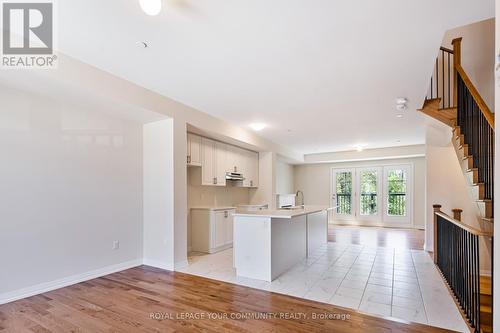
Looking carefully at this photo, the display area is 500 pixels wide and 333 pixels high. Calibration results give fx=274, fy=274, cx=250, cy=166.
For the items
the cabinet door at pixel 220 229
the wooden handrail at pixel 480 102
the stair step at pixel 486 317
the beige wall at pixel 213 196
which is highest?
the wooden handrail at pixel 480 102

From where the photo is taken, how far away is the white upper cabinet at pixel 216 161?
506 centimetres

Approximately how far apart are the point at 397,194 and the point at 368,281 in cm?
607

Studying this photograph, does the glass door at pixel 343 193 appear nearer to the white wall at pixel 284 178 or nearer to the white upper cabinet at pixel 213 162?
the white wall at pixel 284 178

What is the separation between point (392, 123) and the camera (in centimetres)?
541

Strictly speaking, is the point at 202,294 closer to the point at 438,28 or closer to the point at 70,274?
the point at 70,274

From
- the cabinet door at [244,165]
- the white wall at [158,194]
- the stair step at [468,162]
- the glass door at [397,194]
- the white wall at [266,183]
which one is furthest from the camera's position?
the glass door at [397,194]

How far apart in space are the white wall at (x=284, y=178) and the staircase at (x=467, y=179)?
5.25 meters

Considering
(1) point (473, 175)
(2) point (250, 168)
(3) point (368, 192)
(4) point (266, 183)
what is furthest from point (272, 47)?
(3) point (368, 192)

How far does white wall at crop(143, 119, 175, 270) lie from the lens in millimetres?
4070

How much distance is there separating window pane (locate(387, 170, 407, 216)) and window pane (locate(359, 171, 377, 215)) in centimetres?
41

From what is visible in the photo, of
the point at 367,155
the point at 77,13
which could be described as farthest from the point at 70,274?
the point at 367,155

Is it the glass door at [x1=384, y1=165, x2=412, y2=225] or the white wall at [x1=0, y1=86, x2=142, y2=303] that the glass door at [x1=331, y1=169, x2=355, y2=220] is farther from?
the white wall at [x1=0, y1=86, x2=142, y2=303]

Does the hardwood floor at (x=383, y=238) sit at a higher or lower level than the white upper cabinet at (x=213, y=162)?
lower

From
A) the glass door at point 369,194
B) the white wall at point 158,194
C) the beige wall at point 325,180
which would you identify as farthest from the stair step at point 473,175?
the glass door at point 369,194
